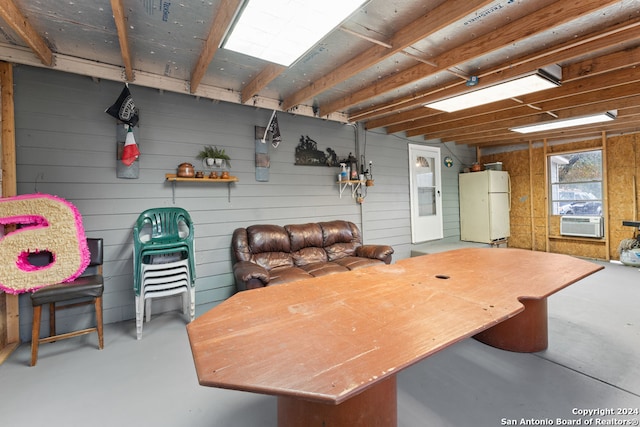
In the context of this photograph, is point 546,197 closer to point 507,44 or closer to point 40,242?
point 507,44

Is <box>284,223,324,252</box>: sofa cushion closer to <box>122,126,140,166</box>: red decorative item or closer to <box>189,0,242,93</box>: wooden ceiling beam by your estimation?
<box>122,126,140,166</box>: red decorative item

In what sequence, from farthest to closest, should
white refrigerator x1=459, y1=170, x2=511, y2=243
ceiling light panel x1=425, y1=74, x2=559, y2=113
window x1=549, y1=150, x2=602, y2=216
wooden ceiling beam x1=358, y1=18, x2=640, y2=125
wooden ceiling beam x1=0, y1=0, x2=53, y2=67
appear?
white refrigerator x1=459, y1=170, x2=511, y2=243 < window x1=549, y1=150, x2=602, y2=216 < ceiling light panel x1=425, y1=74, x2=559, y2=113 < wooden ceiling beam x1=358, y1=18, x2=640, y2=125 < wooden ceiling beam x1=0, y1=0, x2=53, y2=67

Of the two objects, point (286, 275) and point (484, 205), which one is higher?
point (484, 205)

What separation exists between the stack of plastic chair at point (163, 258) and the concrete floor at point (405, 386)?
400 mm

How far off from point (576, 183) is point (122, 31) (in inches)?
302

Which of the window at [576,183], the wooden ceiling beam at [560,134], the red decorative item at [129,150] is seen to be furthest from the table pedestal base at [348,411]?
the window at [576,183]

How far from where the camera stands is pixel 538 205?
6.21 meters

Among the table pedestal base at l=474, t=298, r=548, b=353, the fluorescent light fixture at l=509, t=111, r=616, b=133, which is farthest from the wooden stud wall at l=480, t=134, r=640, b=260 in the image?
the table pedestal base at l=474, t=298, r=548, b=353

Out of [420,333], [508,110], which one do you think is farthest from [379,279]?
[508,110]

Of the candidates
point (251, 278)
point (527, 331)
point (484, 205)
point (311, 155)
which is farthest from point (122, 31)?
point (484, 205)

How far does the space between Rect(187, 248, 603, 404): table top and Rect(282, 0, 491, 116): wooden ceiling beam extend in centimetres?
174

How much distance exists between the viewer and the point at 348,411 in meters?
1.18

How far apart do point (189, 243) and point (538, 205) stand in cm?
693

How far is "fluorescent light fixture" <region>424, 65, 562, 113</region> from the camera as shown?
8.97 ft
